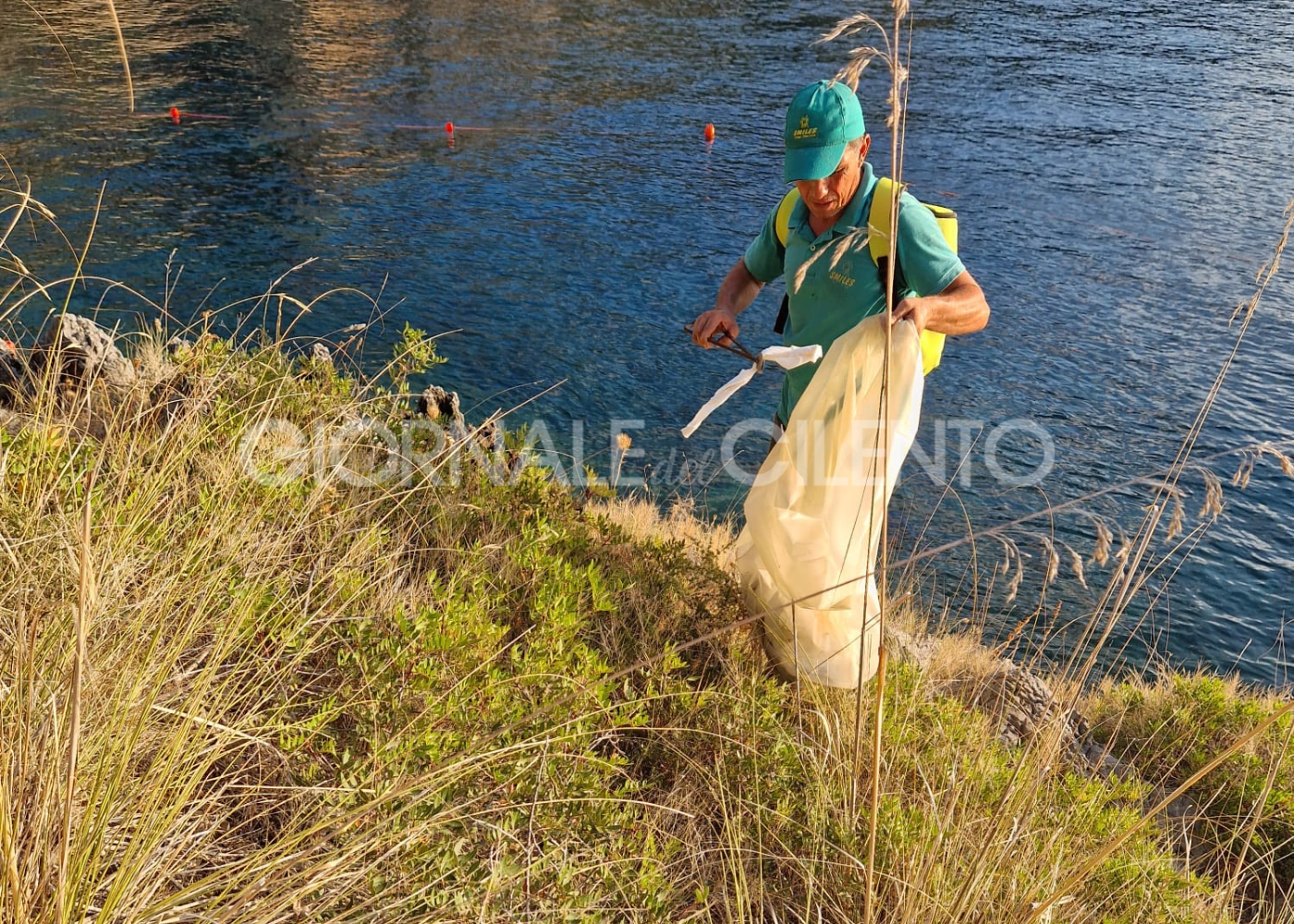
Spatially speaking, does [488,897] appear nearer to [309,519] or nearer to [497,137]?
[309,519]

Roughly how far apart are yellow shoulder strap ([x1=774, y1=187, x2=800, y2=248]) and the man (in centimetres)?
2


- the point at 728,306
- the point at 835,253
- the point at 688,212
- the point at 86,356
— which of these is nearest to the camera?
the point at 835,253

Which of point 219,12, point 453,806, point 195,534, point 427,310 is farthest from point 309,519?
point 219,12

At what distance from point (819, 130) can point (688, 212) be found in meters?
9.51

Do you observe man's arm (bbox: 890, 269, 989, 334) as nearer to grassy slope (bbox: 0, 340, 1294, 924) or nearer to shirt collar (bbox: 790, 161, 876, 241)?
shirt collar (bbox: 790, 161, 876, 241)

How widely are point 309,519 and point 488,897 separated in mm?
1631

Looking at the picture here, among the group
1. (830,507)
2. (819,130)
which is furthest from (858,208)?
(830,507)

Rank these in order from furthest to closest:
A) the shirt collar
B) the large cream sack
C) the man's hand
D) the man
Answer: the shirt collar
the large cream sack
the man
the man's hand

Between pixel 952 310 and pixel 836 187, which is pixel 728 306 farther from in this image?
Answer: pixel 952 310

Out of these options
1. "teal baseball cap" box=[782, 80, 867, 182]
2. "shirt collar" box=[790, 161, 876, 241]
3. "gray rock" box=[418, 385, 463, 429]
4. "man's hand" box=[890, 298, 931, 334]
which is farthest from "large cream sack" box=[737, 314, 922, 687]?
"gray rock" box=[418, 385, 463, 429]

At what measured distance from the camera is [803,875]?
103 inches

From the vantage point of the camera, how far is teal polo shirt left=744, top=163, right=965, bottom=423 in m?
3.15

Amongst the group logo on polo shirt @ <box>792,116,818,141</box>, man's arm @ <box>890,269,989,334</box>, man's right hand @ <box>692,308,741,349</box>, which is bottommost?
man's right hand @ <box>692,308,741,349</box>

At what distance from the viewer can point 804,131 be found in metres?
3.16
